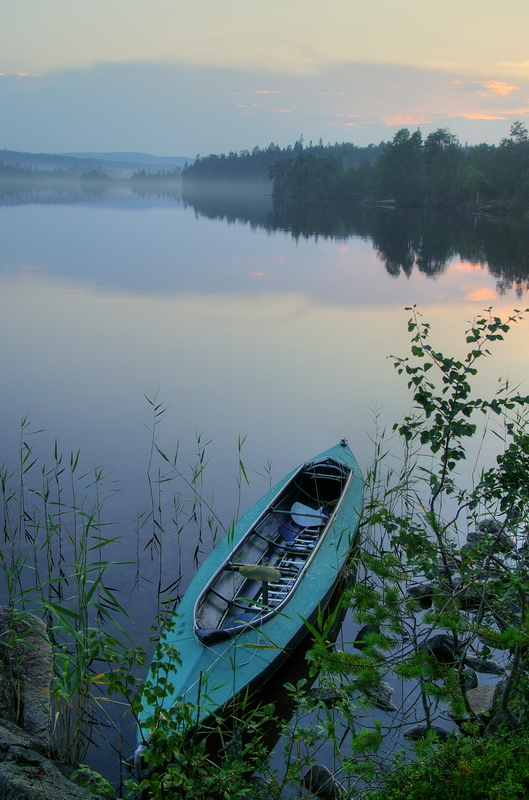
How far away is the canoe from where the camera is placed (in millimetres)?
4641

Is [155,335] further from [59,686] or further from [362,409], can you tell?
[59,686]

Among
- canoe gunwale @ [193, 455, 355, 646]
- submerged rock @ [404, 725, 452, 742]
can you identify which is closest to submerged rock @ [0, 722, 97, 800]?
canoe gunwale @ [193, 455, 355, 646]

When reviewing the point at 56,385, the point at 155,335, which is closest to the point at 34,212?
the point at 155,335

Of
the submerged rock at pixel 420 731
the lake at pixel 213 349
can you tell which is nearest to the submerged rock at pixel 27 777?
the lake at pixel 213 349

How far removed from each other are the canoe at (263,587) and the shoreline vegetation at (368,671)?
227 mm

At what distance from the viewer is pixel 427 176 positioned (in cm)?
8106

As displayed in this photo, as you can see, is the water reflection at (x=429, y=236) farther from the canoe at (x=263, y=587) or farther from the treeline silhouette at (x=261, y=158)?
the treeline silhouette at (x=261, y=158)

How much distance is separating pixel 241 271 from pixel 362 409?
55.7 feet

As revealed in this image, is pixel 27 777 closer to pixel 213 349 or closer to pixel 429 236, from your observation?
pixel 213 349

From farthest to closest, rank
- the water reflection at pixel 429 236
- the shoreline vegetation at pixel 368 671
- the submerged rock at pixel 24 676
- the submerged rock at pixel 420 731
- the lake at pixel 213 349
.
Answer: the water reflection at pixel 429 236 → the lake at pixel 213 349 → the submerged rock at pixel 420 731 → the submerged rock at pixel 24 676 → the shoreline vegetation at pixel 368 671

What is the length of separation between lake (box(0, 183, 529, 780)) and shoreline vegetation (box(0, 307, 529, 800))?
989mm

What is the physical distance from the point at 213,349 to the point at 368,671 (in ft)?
40.7

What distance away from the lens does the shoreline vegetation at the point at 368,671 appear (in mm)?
3236

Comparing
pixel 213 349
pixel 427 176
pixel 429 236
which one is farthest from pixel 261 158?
pixel 213 349
